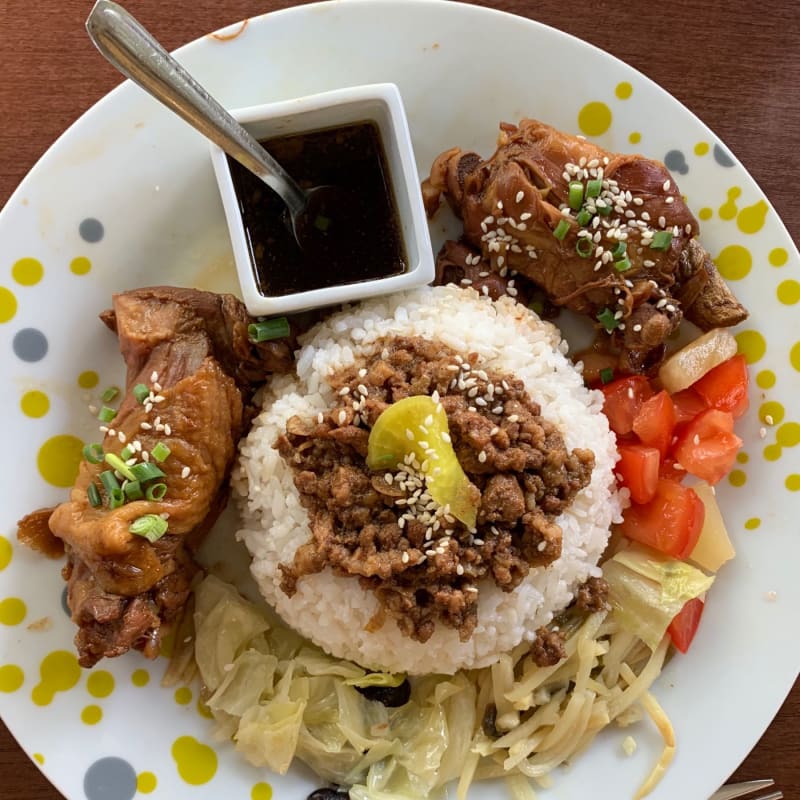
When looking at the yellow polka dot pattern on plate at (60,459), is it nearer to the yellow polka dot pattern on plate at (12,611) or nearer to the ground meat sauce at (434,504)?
the yellow polka dot pattern on plate at (12,611)

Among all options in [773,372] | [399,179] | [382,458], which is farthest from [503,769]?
[399,179]

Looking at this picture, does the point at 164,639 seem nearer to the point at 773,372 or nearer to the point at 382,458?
the point at 382,458

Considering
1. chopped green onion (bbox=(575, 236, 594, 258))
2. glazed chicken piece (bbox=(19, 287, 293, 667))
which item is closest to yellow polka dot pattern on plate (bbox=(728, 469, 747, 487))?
chopped green onion (bbox=(575, 236, 594, 258))

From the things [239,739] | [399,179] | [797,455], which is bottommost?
[239,739]

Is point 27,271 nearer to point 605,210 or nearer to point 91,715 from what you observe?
point 91,715

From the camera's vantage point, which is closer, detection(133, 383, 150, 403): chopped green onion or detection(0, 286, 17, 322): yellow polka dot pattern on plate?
detection(133, 383, 150, 403): chopped green onion

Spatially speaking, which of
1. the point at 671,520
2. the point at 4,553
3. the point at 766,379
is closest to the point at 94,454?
the point at 4,553

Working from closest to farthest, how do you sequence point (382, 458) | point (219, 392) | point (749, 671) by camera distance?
point (382, 458), point (219, 392), point (749, 671)

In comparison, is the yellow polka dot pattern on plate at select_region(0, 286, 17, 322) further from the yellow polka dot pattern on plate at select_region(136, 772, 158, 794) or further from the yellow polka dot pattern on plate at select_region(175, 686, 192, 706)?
the yellow polka dot pattern on plate at select_region(136, 772, 158, 794)
